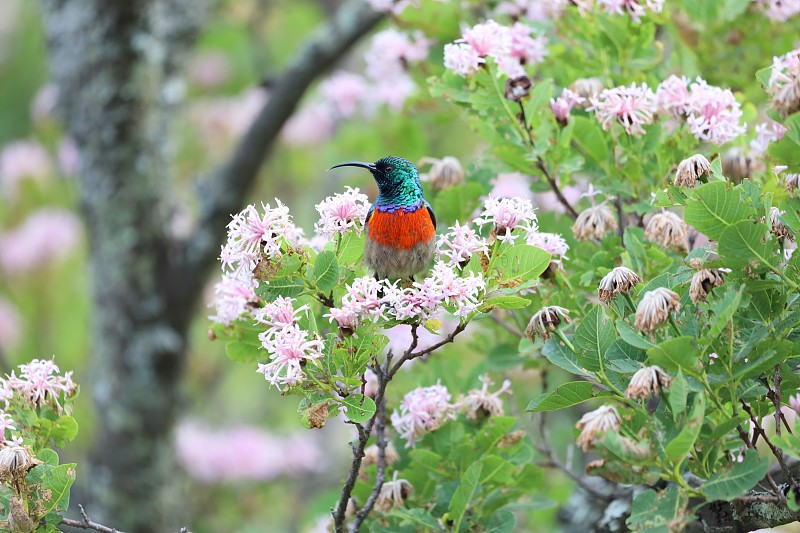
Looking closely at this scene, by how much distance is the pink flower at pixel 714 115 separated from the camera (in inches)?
85.4

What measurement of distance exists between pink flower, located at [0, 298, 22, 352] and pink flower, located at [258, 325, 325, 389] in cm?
472

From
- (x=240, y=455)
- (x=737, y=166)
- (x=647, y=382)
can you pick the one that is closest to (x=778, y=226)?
(x=647, y=382)

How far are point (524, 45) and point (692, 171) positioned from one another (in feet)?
3.13

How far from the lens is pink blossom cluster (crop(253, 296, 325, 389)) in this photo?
175cm

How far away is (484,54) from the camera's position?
236 cm

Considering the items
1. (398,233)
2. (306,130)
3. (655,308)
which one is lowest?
(655,308)

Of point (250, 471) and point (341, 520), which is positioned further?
point (250, 471)

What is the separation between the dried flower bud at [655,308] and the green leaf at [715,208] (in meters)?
0.15

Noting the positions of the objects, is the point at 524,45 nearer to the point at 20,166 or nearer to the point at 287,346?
the point at 287,346

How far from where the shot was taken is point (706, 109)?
2.19 metres

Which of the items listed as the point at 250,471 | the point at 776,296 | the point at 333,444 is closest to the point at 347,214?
the point at 776,296

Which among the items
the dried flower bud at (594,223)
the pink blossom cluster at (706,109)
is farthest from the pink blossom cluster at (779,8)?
the dried flower bud at (594,223)

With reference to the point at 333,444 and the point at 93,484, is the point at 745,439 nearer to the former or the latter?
the point at 93,484

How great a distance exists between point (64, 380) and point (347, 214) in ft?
2.34
